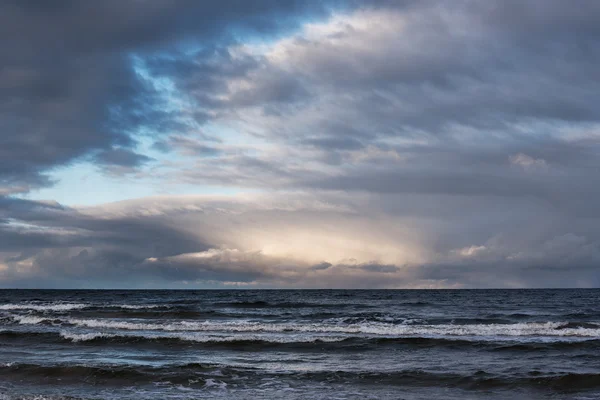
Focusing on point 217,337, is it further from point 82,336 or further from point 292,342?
point 82,336

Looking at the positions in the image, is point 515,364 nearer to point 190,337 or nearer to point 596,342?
point 596,342

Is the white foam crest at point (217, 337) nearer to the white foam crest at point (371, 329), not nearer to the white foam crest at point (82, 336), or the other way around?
the white foam crest at point (82, 336)

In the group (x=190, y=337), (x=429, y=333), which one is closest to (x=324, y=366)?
(x=190, y=337)

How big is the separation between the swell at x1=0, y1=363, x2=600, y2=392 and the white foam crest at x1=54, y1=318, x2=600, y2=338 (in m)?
12.0

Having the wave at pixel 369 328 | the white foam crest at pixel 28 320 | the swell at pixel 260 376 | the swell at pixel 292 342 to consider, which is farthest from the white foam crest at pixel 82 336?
the white foam crest at pixel 28 320

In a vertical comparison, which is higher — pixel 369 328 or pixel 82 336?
pixel 82 336

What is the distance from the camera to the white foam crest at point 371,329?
32.7 m

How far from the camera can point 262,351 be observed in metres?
26.3

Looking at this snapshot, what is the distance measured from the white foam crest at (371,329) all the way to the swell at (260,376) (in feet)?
39.4

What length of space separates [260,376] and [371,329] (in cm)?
1603

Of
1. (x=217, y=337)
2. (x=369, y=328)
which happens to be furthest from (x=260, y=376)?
(x=369, y=328)

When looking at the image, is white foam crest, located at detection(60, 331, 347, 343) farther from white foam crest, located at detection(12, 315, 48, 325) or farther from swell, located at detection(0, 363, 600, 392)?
white foam crest, located at detection(12, 315, 48, 325)

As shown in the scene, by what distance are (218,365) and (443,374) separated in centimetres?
891

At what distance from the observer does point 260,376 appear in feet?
65.2
